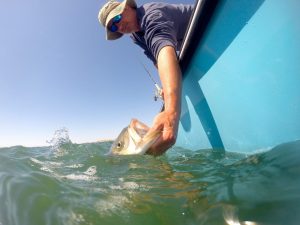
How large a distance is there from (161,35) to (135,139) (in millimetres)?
1018

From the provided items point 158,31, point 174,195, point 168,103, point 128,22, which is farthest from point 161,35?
point 174,195

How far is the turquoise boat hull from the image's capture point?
5.00ft

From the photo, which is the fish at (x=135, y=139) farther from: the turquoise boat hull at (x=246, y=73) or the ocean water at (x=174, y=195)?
the turquoise boat hull at (x=246, y=73)

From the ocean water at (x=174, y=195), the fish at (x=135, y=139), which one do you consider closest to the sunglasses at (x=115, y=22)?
the fish at (x=135, y=139)

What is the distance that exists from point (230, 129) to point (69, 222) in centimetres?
149

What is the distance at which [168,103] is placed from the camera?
2203 mm

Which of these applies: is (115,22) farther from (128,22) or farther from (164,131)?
(164,131)

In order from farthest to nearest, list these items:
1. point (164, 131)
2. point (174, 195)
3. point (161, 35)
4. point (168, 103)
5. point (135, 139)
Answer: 1. point (161, 35)
2. point (135, 139)
3. point (168, 103)
4. point (164, 131)
5. point (174, 195)

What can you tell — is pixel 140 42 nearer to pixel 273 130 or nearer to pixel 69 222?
pixel 273 130

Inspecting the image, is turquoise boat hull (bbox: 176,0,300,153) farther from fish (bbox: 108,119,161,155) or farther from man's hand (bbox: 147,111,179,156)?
fish (bbox: 108,119,161,155)

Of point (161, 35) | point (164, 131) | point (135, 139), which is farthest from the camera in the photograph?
point (161, 35)

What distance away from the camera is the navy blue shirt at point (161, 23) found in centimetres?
265

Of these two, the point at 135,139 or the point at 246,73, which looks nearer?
the point at 246,73

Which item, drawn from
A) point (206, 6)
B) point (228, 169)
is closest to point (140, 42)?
point (206, 6)
